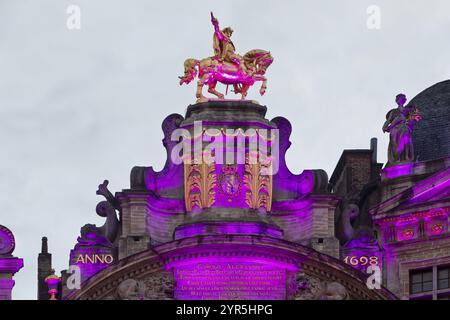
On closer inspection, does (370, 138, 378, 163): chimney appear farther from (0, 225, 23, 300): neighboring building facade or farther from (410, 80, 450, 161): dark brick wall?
(0, 225, 23, 300): neighboring building facade

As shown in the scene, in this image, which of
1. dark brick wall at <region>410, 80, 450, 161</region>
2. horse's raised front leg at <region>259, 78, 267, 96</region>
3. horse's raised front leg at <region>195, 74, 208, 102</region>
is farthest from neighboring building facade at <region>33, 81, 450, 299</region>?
dark brick wall at <region>410, 80, 450, 161</region>

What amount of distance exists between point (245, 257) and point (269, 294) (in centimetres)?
89

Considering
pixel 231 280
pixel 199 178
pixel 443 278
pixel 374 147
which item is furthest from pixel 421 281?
pixel 374 147

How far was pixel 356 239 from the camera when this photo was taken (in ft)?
284

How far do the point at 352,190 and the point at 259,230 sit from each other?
20.2ft

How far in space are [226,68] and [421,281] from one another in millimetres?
5929

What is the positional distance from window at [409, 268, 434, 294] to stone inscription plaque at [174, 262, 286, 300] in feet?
9.93

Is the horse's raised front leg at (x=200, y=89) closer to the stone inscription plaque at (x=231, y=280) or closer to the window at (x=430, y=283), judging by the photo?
the stone inscription plaque at (x=231, y=280)

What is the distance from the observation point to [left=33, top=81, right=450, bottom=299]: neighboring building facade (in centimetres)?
8562

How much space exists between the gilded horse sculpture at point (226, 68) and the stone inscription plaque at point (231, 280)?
3.71 m
